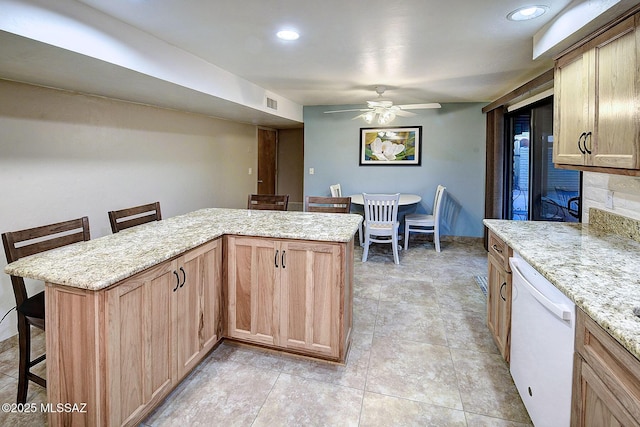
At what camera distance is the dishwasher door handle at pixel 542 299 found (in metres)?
1.24

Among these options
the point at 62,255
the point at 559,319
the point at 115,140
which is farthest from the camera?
the point at 115,140

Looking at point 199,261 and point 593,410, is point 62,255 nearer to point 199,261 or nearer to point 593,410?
point 199,261

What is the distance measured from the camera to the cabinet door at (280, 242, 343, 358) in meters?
2.07

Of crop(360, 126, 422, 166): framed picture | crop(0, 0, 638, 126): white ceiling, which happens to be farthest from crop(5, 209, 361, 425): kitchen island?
crop(360, 126, 422, 166): framed picture

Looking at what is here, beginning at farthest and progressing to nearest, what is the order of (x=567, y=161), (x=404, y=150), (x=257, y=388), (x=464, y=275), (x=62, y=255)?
1. (x=404, y=150)
2. (x=464, y=275)
3. (x=567, y=161)
4. (x=257, y=388)
5. (x=62, y=255)

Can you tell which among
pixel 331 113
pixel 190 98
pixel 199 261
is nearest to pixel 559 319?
pixel 199 261

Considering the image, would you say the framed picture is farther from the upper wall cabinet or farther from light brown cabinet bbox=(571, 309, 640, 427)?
light brown cabinet bbox=(571, 309, 640, 427)

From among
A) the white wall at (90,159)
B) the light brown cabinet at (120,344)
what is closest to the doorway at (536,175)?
the light brown cabinet at (120,344)

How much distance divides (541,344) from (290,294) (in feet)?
4.34

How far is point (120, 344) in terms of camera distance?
1.45 metres

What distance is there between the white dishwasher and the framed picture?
154 inches

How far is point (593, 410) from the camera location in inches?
42.5

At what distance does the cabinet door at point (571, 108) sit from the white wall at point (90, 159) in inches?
147

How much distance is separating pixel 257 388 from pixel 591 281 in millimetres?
1717
